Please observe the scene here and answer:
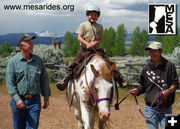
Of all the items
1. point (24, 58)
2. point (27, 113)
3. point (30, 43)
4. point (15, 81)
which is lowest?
point (27, 113)

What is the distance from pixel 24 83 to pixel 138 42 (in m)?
70.3

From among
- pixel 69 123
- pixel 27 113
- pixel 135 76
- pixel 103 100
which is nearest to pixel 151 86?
pixel 103 100

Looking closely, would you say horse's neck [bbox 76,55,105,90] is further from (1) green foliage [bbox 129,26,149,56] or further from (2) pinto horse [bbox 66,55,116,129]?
(1) green foliage [bbox 129,26,149,56]

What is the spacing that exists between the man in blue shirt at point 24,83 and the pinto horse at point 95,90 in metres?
0.78

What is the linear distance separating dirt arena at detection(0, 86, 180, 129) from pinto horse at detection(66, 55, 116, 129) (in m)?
2.04

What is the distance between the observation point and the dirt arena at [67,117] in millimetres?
6855

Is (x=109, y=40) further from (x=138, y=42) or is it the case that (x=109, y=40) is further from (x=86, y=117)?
(x=86, y=117)

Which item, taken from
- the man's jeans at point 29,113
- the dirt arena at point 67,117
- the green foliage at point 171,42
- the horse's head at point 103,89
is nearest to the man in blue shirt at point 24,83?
the man's jeans at point 29,113

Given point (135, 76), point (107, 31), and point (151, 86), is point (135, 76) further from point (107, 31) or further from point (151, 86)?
point (107, 31)

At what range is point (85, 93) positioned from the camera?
13.4ft

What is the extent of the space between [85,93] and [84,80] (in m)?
0.23

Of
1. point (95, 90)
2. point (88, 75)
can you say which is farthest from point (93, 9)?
point (95, 90)

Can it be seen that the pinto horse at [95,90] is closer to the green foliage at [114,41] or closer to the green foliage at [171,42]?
the green foliage at [171,42]

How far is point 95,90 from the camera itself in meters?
3.76
